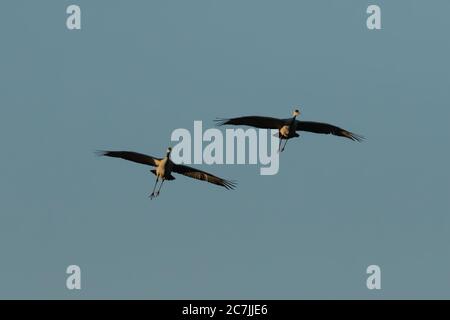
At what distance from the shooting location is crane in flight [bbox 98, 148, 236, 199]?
71750 millimetres

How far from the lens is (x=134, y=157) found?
72688 millimetres

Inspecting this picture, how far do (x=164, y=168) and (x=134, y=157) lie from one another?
156cm

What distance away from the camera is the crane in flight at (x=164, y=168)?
71.8 meters

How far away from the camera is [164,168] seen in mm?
71688

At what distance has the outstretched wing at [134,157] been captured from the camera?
72312 millimetres

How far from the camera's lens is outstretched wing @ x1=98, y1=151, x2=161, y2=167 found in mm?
72312
